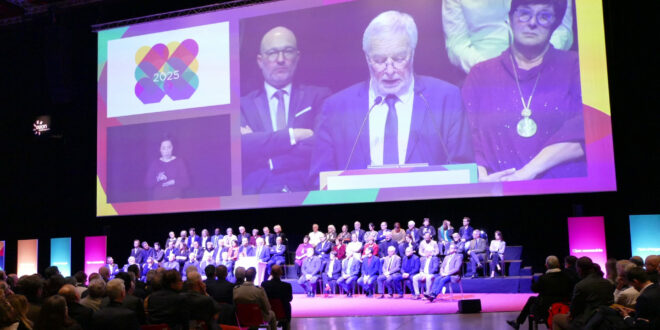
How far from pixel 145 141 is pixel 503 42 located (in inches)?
284

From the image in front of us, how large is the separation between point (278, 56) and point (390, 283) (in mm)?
4704

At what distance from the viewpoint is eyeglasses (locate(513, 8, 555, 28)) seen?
10016 millimetres

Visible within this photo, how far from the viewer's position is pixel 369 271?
34.4 feet

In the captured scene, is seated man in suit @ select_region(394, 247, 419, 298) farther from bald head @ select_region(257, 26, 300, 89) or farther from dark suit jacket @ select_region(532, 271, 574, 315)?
dark suit jacket @ select_region(532, 271, 574, 315)

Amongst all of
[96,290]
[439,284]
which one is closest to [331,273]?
[439,284]

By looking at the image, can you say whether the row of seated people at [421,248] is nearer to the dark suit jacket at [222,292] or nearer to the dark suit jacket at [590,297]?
the dark suit jacket at [222,292]

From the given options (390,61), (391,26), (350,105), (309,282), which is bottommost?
(309,282)

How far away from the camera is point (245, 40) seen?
11914 mm

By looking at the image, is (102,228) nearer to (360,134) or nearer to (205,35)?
(205,35)

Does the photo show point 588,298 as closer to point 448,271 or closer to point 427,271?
point 448,271

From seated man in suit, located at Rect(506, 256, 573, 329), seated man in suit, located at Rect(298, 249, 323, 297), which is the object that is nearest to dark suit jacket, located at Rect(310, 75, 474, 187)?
seated man in suit, located at Rect(298, 249, 323, 297)

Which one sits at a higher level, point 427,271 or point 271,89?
point 271,89

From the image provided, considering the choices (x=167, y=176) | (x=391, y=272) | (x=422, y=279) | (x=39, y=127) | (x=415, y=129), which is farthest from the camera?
(x=39, y=127)

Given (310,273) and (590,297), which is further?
(310,273)
